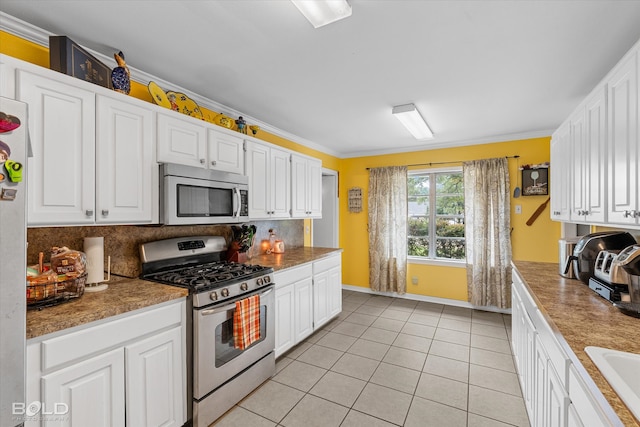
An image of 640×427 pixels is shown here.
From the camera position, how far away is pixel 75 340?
1.29 metres

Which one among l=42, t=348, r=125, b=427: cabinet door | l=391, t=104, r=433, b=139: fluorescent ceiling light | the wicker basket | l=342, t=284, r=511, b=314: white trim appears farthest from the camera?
l=342, t=284, r=511, b=314: white trim

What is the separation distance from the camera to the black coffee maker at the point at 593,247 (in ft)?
6.12

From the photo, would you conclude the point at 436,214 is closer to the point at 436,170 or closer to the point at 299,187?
the point at 436,170

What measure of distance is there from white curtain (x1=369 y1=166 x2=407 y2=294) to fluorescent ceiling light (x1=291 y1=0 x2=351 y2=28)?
134 inches

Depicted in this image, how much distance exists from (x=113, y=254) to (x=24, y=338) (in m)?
1.04

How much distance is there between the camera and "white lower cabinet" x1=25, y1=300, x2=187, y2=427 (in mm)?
1209

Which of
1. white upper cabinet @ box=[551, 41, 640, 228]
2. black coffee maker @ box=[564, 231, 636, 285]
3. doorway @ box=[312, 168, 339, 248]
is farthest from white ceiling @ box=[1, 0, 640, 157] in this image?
doorway @ box=[312, 168, 339, 248]

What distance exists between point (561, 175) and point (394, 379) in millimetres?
2419

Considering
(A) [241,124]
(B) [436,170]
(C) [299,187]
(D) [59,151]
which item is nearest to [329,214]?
(C) [299,187]

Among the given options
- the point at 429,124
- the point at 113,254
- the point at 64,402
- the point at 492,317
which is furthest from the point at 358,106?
the point at 492,317

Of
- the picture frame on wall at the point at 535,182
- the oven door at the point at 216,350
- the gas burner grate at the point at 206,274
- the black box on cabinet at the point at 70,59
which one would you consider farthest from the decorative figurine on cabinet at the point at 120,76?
the picture frame on wall at the point at 535,182

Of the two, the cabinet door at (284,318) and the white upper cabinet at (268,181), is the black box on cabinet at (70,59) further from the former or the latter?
the cabinet door at (284,318)

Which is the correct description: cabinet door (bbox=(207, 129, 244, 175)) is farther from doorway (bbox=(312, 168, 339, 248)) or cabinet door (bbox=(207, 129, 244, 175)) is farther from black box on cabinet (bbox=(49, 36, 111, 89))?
doorway (bbox=(312, 168, 339, 248))

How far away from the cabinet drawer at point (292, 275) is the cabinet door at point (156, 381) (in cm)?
100
